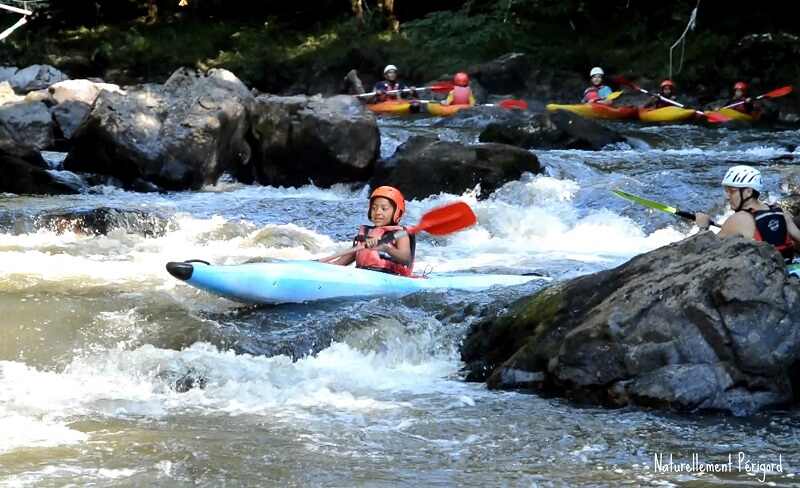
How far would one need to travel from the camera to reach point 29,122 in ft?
42.2

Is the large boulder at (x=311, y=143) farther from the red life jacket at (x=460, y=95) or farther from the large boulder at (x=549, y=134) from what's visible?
the red life jacket at (x=460, y=95)

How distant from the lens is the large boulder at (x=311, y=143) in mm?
11016

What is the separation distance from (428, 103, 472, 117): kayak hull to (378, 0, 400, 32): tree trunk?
20.3ft

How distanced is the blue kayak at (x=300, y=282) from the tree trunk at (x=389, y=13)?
52.9 ft

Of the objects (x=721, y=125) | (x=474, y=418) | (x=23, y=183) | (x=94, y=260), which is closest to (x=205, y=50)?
(x=721, y=125)

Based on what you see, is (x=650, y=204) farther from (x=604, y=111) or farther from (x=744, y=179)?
(x=604, y=111)

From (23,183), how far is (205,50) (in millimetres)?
13656

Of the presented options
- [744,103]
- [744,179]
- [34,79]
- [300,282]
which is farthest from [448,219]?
[34,79]

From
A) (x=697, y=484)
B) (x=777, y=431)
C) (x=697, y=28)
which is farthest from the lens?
(x=697, y=28)

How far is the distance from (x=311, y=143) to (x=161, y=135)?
1464 millimetres

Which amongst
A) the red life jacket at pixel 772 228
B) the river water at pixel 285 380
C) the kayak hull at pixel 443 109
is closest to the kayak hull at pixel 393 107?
the kayak hull at pixel 443 109

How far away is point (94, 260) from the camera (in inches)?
302

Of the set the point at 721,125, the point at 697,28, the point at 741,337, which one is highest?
the point at 697,28

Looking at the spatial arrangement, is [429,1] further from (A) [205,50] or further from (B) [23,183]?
(B) [23,183]
